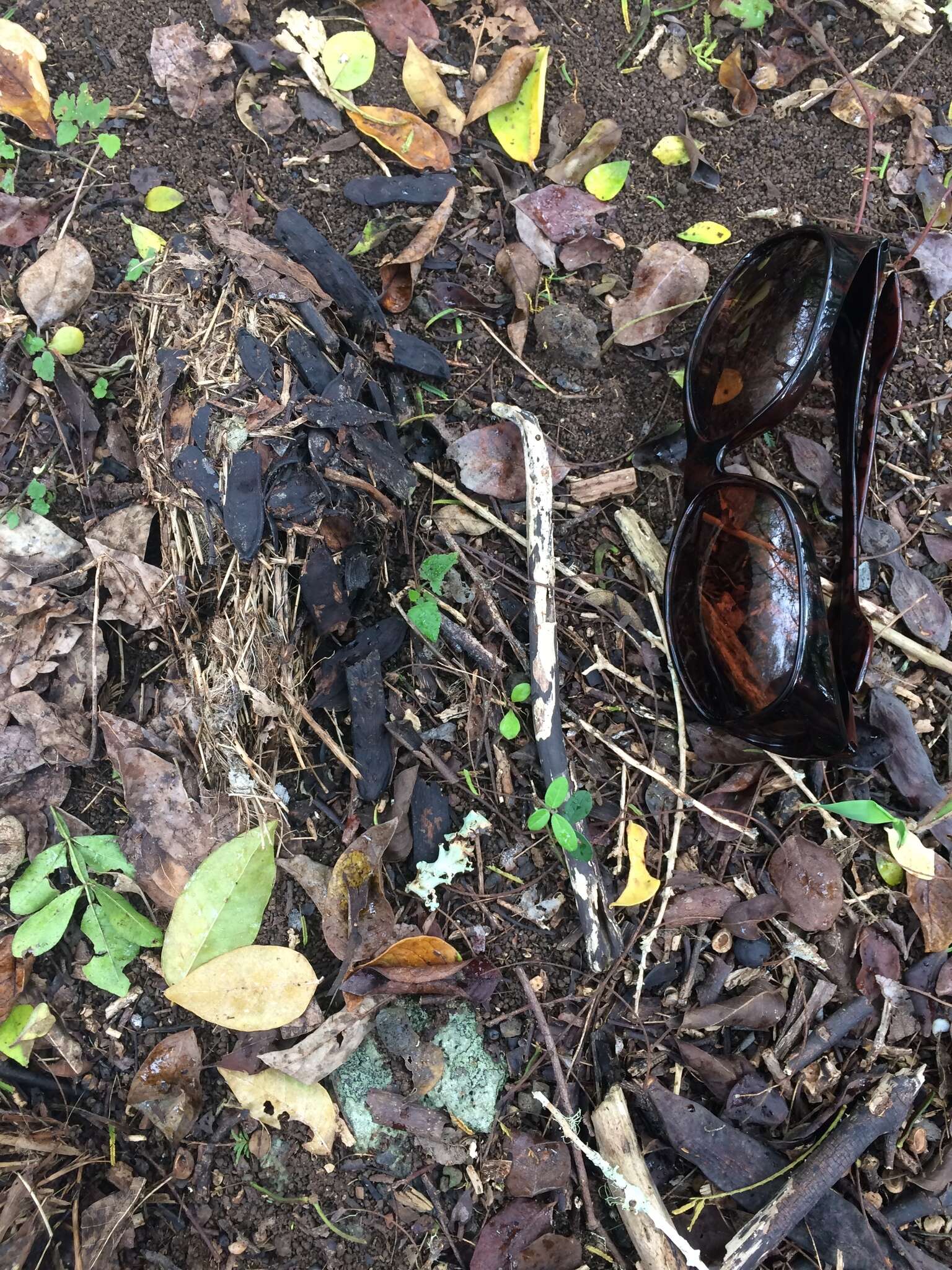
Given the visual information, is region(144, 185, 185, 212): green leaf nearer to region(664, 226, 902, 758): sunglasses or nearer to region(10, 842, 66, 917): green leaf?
region(664, 226, 902, 758): sunglasses

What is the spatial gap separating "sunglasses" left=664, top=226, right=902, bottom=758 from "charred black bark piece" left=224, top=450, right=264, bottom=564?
894mm

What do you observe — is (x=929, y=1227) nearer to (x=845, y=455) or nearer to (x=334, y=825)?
(x=334, y=825)

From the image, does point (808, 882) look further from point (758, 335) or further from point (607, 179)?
point (607, 179)

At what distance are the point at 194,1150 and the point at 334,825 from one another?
2.29ft

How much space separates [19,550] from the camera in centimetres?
179

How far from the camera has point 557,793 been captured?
5.40 feet

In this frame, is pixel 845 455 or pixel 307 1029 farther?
pixel 845 455

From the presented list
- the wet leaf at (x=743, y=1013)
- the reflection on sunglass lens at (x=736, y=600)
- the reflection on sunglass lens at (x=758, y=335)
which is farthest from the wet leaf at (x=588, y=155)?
the wet leaf at (x=743, y=1013)

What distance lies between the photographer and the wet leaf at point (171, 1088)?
1629 mm

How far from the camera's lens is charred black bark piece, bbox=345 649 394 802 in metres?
1.70

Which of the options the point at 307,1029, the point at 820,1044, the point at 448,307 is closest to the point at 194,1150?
the point at 307,1029

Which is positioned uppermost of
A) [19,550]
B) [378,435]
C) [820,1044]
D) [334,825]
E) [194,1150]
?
[378,435]

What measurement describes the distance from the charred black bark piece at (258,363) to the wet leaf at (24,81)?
0.78 meters

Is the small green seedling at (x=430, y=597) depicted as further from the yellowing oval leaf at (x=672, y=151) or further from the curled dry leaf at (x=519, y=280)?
the yellowing oval leaf at (x=672, y=151)
